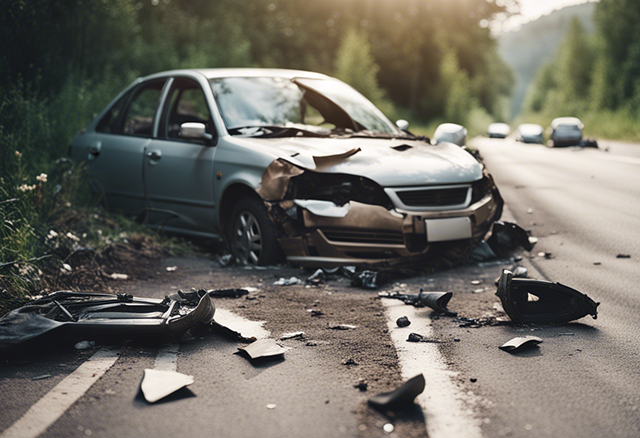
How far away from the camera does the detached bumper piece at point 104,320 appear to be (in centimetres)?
402

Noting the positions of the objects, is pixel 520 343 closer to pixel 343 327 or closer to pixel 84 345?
pixel 343 327

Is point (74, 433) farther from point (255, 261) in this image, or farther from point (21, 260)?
point (255, 261)

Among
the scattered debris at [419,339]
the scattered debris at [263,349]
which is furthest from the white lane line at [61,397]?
the scattered debris at [419,339]

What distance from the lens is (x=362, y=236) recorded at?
5.99 metres

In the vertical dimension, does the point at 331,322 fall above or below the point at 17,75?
below

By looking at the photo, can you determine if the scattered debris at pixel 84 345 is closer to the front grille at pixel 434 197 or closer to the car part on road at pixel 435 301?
the car part on road at pixel 435 301

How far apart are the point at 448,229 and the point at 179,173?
110 inches

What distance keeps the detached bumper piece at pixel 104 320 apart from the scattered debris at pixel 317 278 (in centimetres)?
150

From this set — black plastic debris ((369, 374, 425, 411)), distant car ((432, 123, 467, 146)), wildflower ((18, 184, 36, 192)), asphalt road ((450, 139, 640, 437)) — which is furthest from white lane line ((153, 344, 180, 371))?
distant car ((432, 123, 467, 146))

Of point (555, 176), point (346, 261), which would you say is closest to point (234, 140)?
point (346, 261)

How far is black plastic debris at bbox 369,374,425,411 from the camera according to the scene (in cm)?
313

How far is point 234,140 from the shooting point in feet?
22.0

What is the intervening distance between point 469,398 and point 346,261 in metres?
2.78

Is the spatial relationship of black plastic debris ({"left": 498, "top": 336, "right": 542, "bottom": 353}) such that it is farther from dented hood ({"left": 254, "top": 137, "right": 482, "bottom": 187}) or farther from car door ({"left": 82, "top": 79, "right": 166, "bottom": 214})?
car door ({"left": 82, "top": 79, "right": 166, "bottom": 214})
